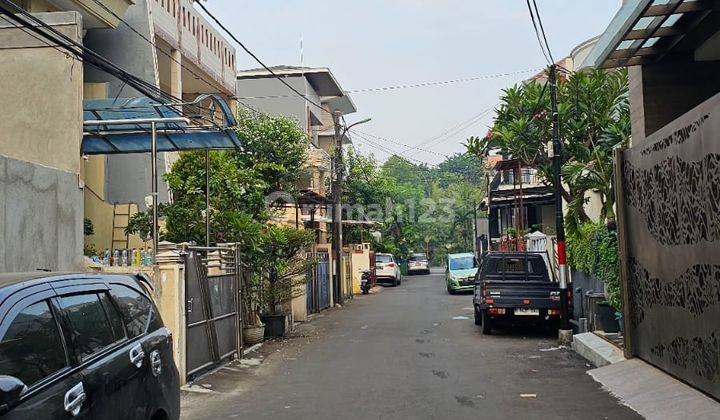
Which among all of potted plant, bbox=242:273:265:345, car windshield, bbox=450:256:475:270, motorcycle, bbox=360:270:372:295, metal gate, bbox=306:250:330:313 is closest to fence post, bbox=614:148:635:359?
potted plant, bbox=242:273:265:345

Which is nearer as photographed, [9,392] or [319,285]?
[9,392]

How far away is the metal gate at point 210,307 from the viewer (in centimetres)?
1149

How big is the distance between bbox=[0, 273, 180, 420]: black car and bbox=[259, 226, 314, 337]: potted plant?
11.6 meters

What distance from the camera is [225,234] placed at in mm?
15359

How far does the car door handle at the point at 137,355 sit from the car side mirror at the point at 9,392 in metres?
1.50

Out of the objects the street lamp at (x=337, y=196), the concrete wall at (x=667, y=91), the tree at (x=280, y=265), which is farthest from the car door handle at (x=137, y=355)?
the street lamp at (x=337, y=196)

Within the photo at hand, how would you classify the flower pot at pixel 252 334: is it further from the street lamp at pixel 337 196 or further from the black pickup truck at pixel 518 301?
the street lamp at pixel 337 196

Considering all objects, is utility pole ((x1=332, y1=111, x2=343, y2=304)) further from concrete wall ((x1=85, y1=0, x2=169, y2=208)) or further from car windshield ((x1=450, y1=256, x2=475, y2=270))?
concrete wall ((x1=85, y1=0, x2=169, y2=208))

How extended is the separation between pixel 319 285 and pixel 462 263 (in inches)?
474

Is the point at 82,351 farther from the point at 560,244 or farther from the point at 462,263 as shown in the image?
the point at 462,263

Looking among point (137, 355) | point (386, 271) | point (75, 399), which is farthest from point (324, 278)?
point (75, 399)

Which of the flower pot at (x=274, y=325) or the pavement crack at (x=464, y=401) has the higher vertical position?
the flower pot at (x=274, y=325)

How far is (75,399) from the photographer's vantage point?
394cm

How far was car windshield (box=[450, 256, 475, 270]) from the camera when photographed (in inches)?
1439
